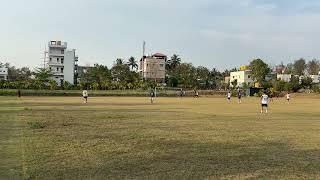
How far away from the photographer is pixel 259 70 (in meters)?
105

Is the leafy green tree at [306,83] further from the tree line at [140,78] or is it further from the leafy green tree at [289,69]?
the leafy green tree at [289,69]

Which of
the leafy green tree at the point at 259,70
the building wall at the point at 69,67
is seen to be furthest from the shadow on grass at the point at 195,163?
the building wall at the point at 69,67

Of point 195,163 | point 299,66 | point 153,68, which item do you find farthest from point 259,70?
point 195,163

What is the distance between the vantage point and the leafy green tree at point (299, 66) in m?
149

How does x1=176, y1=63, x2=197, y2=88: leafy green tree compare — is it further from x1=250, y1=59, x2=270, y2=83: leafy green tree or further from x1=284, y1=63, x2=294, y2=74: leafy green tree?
x1=284, y1=63, x2=294, y2=74: leafy green tree

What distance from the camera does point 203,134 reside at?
60.1ft

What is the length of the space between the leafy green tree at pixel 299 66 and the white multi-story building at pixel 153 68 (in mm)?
43274

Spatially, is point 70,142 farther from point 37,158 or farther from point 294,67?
point 294,67

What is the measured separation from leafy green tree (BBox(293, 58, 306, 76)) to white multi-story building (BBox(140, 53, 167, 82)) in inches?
1704

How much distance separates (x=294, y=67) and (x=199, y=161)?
485 feet

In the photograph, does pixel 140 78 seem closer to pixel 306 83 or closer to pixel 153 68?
pixel 153 68

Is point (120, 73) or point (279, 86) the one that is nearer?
point (279, 86)

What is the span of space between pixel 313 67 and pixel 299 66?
4.39 m

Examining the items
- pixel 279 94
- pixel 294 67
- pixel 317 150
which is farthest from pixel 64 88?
pixel 294 67
